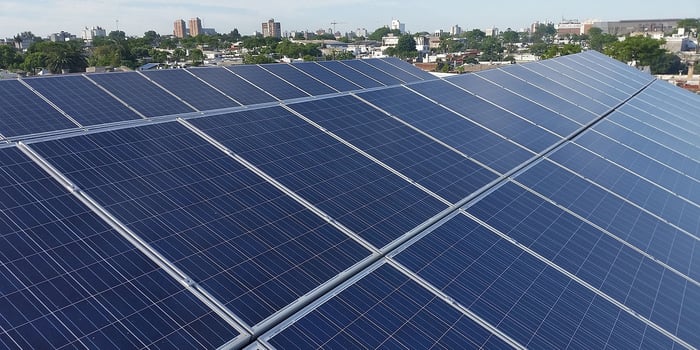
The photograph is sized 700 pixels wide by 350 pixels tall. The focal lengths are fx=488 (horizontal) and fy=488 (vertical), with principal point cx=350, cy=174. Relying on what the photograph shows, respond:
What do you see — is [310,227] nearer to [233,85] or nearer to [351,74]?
[233,85]

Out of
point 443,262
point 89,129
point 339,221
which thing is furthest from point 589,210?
point 89,129

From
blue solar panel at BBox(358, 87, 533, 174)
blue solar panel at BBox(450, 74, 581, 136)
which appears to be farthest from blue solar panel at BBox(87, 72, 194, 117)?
blue solar panel at BBox(450, 74, 581, 136)

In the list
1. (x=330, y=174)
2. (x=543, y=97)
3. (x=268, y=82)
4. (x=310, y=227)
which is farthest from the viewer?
(x=543, y=97)

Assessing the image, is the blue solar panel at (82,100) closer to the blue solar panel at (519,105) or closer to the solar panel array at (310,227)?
the solar panel array at (310,227)

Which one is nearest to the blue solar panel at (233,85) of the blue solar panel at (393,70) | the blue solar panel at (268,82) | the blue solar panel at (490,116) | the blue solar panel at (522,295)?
the blue solar panel at (268,82)

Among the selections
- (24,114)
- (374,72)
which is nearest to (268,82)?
(374,72)

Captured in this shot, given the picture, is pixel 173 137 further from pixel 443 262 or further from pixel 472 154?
pixel 472 154
